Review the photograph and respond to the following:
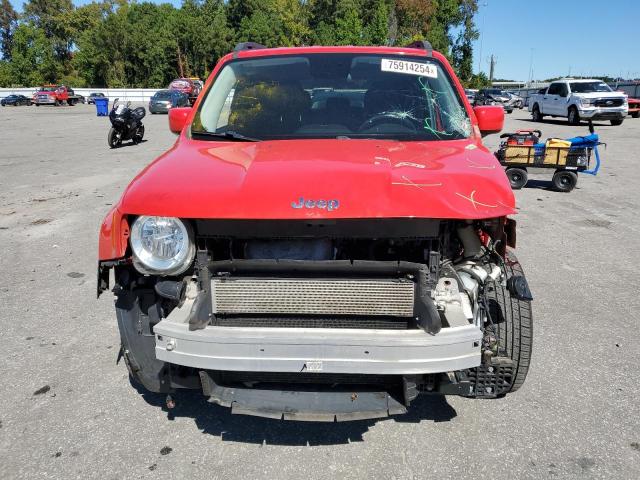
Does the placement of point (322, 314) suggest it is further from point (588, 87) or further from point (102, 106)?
point (102, 106)

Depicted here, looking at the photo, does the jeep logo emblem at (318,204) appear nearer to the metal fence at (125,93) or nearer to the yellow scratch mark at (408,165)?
the yellow scratch mark at (408,165)

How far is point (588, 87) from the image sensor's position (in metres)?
22.3

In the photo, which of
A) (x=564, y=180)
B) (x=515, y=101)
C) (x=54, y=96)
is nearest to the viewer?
(x=564, y=180)

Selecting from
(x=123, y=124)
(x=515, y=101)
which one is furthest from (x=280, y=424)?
(x=515, y=101)

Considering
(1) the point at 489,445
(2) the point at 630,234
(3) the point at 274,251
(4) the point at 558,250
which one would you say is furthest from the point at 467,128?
(2) the point at 630,234

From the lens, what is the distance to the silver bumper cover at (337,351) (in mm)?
2064

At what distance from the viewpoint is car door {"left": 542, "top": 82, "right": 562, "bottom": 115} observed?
23484 mm

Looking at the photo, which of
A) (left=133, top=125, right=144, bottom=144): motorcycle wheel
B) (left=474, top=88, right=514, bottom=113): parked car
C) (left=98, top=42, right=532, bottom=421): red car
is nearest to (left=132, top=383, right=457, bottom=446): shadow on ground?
(left=98, top=42, right=532, bottom=421): red car

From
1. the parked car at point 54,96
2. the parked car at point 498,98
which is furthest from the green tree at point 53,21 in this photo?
the parked car at point 498,98

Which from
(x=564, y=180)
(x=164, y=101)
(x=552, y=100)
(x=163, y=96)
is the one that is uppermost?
(x=163, y=96)

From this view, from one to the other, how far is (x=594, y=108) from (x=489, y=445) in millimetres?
22524

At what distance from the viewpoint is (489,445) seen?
261 cm

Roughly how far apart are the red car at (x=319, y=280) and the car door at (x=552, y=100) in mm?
23723

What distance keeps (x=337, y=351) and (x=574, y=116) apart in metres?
23.7
